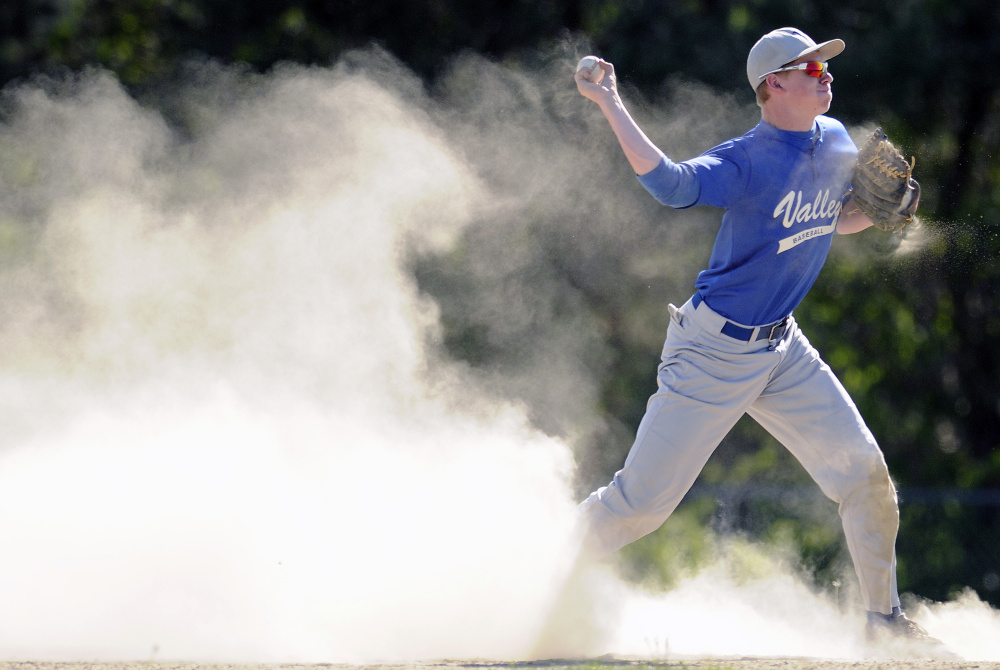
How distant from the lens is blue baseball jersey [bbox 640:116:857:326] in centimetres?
401

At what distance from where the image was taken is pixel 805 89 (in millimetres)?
4125

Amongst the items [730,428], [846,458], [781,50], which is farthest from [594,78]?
[846,458]

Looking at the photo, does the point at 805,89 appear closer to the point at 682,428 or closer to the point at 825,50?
the point at 825,50

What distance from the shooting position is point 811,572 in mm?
7375

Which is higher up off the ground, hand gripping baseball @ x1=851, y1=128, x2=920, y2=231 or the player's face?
the player's face

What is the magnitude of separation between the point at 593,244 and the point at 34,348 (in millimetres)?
4584

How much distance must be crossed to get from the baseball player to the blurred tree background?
452 centimetres

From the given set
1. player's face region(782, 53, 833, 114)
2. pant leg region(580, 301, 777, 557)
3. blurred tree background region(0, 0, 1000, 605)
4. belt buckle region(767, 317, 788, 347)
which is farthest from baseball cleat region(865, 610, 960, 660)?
blurred tree background region(0, 0, 1000, 605)

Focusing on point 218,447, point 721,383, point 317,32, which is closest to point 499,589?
point 721,383

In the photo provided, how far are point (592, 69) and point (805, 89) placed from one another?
2.75 feet

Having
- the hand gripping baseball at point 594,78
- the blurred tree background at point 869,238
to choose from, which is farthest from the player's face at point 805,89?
the blurred tree background at point 869,238

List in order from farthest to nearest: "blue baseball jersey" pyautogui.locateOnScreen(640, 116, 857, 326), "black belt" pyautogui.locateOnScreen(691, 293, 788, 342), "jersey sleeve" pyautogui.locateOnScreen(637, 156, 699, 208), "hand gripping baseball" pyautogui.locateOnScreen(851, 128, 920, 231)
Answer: "hand gripping baseball" pyautogui.locateOnScreen(851, 128, 920, 231) → "black belt" pyautogui.locateOnScreen(691, 293, 788, 342) → "blue baseball jersey" pyautogui.locateOnScreen(640, 116, 857, 326) → "jersey sleeve" pyautogui.locateOnScreen(637, 156, 699, 208)

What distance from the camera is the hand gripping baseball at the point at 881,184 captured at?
4336mm

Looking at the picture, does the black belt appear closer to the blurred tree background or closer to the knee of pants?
the knee of pants
